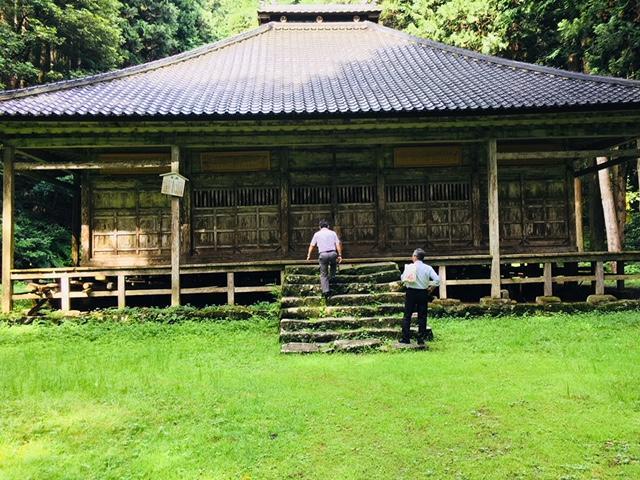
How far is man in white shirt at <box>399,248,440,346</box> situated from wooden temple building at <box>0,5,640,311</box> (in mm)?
3149

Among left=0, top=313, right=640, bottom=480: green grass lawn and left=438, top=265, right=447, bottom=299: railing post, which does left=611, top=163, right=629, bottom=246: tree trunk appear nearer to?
left=438, top=265, right=447, bottom=299: railing post

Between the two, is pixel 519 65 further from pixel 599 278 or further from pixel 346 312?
pixel 346 312

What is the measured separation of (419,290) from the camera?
8008 mm

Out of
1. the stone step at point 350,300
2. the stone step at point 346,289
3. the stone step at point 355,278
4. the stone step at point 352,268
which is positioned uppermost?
the stone step at point 352,268

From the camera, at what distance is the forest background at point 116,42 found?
16047mm

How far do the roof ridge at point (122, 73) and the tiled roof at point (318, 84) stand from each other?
27mm

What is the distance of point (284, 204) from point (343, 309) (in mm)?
4581

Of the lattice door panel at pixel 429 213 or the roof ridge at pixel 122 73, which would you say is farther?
the lattice door panel at pixel 429 213

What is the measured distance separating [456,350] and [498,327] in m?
2.04

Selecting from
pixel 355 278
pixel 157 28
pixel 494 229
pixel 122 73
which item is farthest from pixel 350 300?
pixel 157 28

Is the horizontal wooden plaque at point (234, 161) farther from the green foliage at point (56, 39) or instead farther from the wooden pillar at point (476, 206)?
the green foliage at point (56, 39)

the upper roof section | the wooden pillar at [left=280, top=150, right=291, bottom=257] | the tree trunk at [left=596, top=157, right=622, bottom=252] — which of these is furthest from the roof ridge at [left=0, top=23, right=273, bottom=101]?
the tree trunk at [left=596, top=157, right=622, bottom=252]

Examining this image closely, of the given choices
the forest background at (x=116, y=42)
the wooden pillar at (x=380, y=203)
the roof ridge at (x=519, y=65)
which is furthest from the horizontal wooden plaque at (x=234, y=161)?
the forest background at (x=116, y=42)

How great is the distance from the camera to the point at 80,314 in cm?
1066
